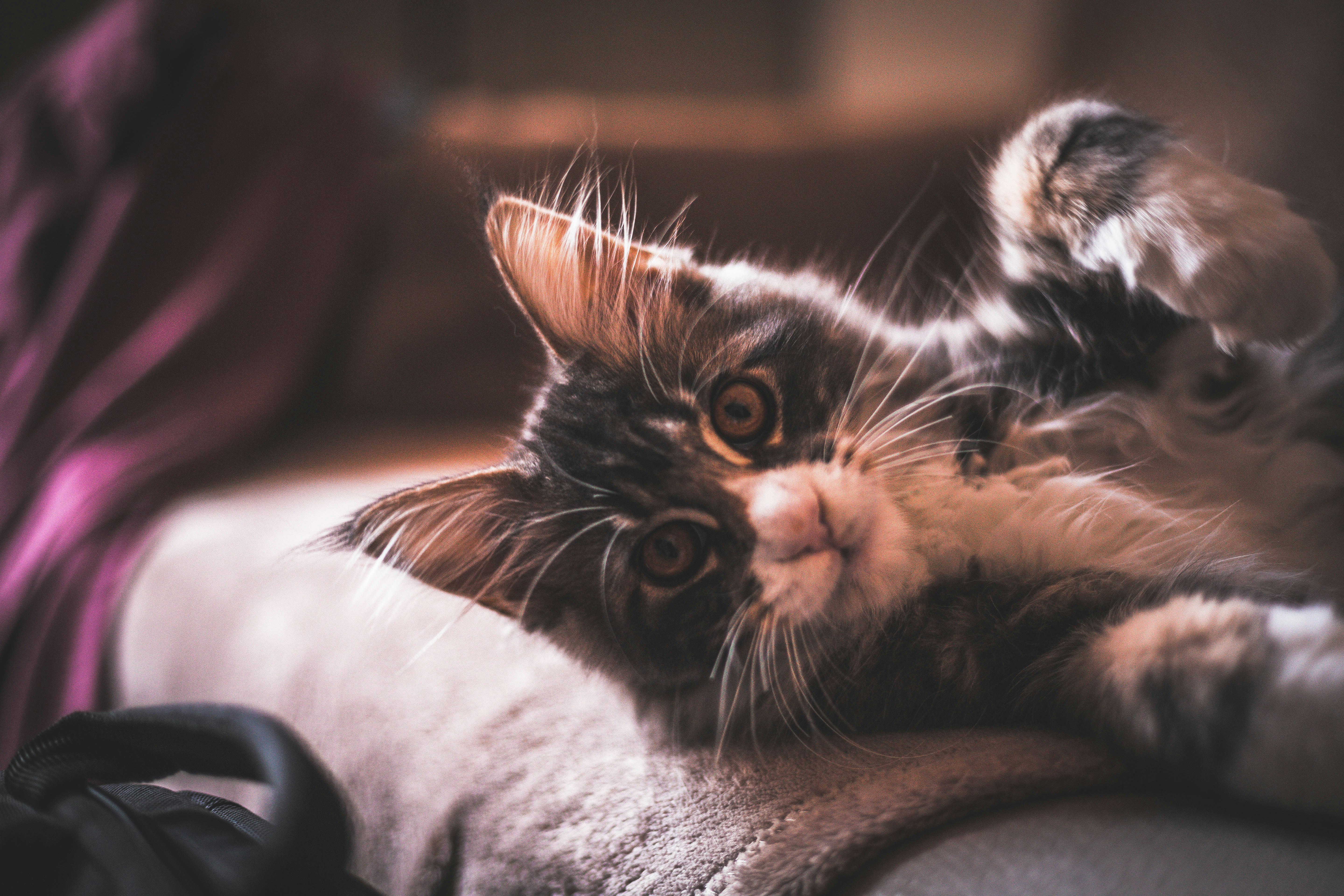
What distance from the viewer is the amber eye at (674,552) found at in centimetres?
75

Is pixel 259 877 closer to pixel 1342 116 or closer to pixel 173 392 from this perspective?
pixel 173 392

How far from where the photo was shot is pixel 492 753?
768mm

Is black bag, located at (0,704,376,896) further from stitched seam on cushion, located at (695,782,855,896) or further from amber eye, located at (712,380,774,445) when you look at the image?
amber eye, located at (712,380,774,445)

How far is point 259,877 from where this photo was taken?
16.7 inches

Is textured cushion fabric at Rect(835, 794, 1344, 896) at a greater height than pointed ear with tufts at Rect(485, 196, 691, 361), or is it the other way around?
pointed ear with tufts at Rect(485, 196, 691, 361)

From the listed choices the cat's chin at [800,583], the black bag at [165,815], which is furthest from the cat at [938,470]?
the black bag at [165,815]

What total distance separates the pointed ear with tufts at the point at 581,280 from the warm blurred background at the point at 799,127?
0.06 meters

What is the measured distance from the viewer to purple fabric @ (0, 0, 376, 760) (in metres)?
1.29

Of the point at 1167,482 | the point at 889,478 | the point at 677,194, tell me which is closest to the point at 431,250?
the point at 677,194

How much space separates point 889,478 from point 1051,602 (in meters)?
0.19

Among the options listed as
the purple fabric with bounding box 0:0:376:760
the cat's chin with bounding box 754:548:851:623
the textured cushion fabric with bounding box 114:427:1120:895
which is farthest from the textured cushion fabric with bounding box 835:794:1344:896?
the purple fabric with bounding box 0:0:376:760

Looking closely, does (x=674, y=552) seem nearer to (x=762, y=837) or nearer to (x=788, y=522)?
(x=788, y=522)

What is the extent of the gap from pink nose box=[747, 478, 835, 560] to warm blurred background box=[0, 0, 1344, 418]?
1.37 feet

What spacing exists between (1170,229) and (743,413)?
41cm
